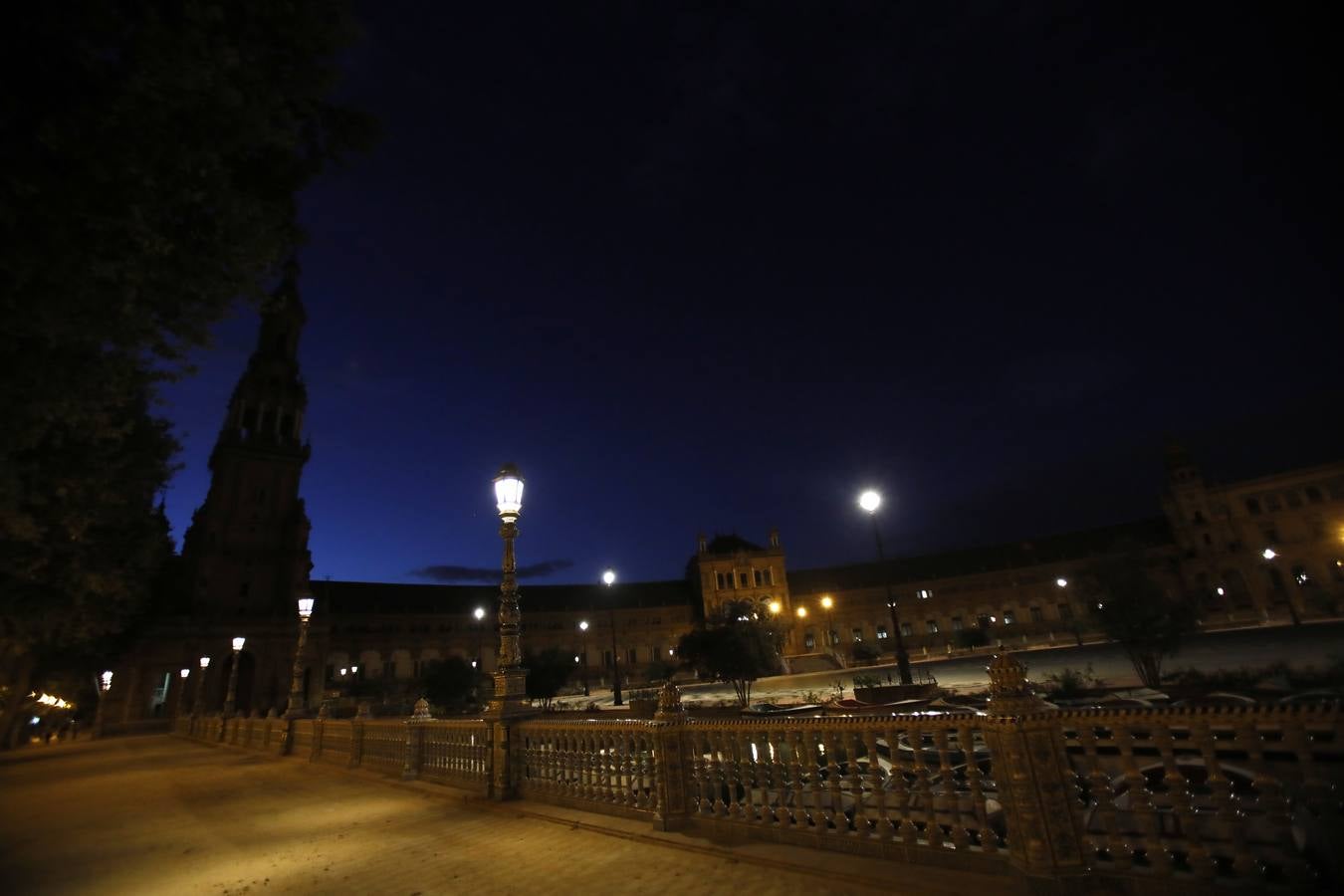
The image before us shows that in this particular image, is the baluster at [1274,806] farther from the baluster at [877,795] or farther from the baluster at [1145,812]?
the baluster at [877,795]

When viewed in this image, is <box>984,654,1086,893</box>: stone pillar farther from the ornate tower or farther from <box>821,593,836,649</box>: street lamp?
<box>821,593,836,649</box>: street lamp

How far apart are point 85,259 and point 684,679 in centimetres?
5407

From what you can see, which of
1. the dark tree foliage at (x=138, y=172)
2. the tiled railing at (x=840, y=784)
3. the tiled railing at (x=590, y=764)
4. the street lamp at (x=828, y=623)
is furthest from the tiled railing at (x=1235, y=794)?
the street lamp at (x=828, y=623)

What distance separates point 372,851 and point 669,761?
3.34 meters

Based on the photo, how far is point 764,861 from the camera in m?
4.79

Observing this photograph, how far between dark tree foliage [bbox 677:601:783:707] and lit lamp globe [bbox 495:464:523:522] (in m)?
A: 22.1

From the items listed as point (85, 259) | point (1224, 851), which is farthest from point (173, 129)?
point (1224, 851)

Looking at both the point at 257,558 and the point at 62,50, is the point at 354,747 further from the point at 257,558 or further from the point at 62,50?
the point at 257,558

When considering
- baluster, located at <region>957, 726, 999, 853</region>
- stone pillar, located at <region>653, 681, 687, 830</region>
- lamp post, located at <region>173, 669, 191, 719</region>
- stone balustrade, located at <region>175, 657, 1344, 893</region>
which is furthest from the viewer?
lamp post, located at <region>173, 669, 191, 719</region>

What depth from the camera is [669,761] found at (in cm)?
609

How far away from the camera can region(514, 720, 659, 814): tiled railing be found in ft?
21.5

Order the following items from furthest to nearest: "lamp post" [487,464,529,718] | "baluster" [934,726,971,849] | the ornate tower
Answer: the ornate tower < "lamp post" [487,464,529,718] < "baluster" [934,726,971,849]

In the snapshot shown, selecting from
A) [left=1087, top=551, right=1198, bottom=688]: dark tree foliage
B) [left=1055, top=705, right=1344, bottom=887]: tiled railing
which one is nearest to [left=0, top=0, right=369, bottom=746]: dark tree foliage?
[left=1055, top=705, right=1344, bottom=887]: tiled railing

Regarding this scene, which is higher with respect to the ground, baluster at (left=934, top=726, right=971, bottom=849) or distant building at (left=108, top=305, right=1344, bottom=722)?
distant building at (left=108, top=305, right=1344, bottom=722)
